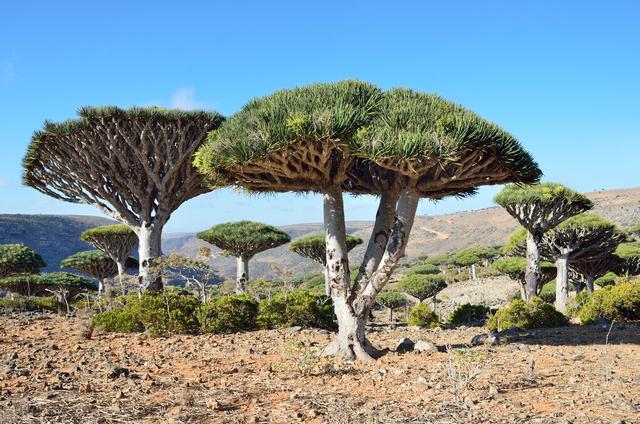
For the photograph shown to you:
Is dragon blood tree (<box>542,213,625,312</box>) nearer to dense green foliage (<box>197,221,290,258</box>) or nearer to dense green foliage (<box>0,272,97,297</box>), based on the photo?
dense green foliage (<box>197,221,290,258</box>)

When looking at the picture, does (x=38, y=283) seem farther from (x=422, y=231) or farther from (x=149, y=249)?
(x=422, y=231)

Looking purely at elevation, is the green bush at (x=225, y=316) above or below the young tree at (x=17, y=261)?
below

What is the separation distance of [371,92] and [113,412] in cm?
491

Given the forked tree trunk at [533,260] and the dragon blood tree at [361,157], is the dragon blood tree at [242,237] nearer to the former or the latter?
the forked tree trunk at [533,260]

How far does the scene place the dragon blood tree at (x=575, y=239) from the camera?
760 inches

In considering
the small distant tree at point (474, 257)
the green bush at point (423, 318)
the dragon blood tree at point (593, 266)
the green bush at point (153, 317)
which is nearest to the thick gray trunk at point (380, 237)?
the green bush at point (153, 317)

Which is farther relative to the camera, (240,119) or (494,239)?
(494,239)

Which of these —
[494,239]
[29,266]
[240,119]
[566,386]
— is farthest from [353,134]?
[494,239]

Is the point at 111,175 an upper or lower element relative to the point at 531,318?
upper

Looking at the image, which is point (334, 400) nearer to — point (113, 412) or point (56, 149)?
point (113, 412)

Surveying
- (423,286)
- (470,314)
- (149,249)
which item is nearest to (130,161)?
(149,249)

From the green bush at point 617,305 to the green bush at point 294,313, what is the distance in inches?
257

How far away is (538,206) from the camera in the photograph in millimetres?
15867

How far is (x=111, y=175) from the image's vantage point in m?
13.8
